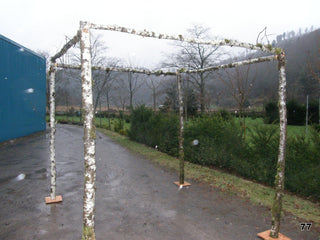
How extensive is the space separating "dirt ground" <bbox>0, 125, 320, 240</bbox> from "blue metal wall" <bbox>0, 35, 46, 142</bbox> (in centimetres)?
657

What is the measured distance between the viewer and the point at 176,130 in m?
10.3

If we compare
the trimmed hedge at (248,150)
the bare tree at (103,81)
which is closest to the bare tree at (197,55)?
the bare tree at (103,81)

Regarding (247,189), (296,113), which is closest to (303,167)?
(247,189)

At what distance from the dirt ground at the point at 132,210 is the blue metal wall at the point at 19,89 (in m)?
6.57

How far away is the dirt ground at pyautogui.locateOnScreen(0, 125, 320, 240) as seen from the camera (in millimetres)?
3936

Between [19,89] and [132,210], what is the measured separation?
1439 centimetres

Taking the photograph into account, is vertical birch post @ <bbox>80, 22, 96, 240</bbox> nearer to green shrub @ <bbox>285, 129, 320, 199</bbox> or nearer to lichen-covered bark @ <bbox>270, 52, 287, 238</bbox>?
lichen-covered bark @ <bbox>270, 52, 287, 238</bbox>

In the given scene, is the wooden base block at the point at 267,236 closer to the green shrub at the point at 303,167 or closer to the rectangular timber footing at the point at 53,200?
the green shrub at the point at 303,167

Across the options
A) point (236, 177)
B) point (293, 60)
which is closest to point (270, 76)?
point (293, 60)

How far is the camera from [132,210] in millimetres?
4840

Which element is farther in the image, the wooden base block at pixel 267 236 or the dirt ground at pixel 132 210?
the dirt ground at pixel 132 210

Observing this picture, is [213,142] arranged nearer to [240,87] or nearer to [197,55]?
[240,87]

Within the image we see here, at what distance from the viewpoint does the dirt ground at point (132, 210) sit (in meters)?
3.94

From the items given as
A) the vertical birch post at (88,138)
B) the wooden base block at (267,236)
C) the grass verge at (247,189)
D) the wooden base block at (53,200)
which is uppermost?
the vertical birch post at (88,138)
